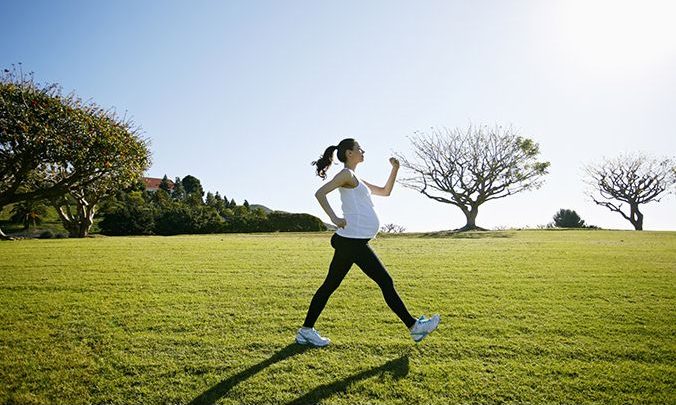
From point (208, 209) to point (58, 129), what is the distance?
1978cm

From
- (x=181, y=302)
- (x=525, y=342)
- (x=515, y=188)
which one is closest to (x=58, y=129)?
(x=181, y=302)

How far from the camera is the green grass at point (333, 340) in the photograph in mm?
3824

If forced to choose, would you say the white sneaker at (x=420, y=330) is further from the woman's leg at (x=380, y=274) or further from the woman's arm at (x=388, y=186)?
the woman's arm at (x=388, y=186)

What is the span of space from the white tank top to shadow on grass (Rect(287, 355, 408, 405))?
4.91ft

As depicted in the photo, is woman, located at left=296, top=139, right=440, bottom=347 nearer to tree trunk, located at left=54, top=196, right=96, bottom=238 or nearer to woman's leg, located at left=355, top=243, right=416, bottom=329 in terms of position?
woman's leg, located at left=355, top=243, right=416, bottom=329

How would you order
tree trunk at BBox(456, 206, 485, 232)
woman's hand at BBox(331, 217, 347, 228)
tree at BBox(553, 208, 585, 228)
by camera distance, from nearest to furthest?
woman's hand at BBox(331, 217, 347, 228)
tree trunk at BBox(456, 206, 485, 232)
tree at BBox(553, 208, 585, 228)

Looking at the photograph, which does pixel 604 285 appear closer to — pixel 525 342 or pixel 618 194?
pixel 525 342

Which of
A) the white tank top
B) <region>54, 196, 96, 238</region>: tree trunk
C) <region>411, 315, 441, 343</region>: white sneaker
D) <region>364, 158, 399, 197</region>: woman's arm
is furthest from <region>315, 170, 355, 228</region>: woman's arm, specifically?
<region>54, 196, 96, 238</region>: tree trunk

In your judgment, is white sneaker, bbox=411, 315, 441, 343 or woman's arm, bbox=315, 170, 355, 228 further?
white sneaker, bbox=411, 315, 441, 343

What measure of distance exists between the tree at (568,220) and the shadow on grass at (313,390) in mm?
51094

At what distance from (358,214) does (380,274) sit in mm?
812

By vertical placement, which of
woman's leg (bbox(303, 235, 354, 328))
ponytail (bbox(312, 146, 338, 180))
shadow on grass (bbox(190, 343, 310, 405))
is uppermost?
ponytail (bbox(312, 146, 338, 180))

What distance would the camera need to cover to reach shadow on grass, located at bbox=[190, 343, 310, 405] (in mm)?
3668

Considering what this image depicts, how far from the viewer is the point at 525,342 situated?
16.3 feet
